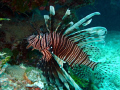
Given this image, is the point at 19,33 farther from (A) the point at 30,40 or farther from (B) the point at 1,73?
(B) the point at 1,73

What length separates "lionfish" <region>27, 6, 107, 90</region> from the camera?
6.52ft

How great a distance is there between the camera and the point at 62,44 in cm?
224

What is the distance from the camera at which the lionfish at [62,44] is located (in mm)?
1986

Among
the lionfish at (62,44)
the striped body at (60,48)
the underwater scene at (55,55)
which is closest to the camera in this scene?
the underwater scene at (55,55)

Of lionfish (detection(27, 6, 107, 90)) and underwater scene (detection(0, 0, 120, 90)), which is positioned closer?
underwater scene (detection(0, 0, 120, 90))

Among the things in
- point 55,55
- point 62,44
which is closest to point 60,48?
point 62,44

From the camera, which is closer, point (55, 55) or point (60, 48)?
point (55, 55)

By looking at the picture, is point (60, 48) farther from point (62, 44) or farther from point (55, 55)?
point (55, 55)

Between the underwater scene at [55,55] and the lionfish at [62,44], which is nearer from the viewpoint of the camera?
the underwater scene at [55,55]

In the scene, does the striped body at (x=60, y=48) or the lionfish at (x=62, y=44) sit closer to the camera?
the lionfish at (x=62, y=44)

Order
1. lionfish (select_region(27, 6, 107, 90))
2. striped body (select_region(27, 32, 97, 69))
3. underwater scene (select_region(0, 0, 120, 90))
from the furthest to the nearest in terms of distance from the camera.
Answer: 1. striped body (select_region(27, 32, 97, 69))
2. lionfish (select_region(27, 6, 107, 90))
3. underwater scene (select_region(0, 0, 120, 90))

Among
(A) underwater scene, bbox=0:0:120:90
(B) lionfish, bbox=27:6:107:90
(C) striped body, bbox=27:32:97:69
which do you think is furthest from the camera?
(C) striped body, bbox=27:32:97:69

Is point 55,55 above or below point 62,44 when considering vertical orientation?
below

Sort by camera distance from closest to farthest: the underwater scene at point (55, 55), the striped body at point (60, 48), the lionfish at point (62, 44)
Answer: the underwater scene at point (55, 55) < the lionfish at point (62, 44) < the striped body at point (60, 48)
